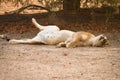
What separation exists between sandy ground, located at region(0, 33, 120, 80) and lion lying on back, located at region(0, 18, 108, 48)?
0.66 ft

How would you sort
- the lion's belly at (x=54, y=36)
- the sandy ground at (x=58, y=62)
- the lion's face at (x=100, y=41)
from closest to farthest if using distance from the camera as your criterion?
the sandy ground at (x=58, y=62), the lion's face at (x=100, y=41), the lion's belly at (x=54, y=36)

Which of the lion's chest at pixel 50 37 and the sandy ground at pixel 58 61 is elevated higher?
the sandy ground at pixel 58 61

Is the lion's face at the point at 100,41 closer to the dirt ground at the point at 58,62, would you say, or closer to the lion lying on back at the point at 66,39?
the lion lying on back at the point at 66,39

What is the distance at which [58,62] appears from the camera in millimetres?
6938

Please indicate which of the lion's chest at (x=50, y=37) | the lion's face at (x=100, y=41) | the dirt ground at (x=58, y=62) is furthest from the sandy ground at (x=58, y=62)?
the lion's chest at (x=50, y=37)

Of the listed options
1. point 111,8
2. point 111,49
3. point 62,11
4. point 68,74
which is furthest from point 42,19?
point 68,74

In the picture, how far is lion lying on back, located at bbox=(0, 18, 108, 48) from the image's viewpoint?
866 centimetres

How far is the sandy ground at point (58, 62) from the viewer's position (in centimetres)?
591

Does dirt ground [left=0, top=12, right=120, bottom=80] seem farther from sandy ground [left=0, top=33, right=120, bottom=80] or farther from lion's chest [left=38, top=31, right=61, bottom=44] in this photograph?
lion's chest [left=38, top=31, right=61, bottom=44]

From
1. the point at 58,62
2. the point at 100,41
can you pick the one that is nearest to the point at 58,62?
the point at 58,62

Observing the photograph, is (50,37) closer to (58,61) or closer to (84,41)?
(84,41)

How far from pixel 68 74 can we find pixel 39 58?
135cm

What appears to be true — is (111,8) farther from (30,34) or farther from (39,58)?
(39,58)

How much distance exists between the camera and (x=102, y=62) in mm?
6934
